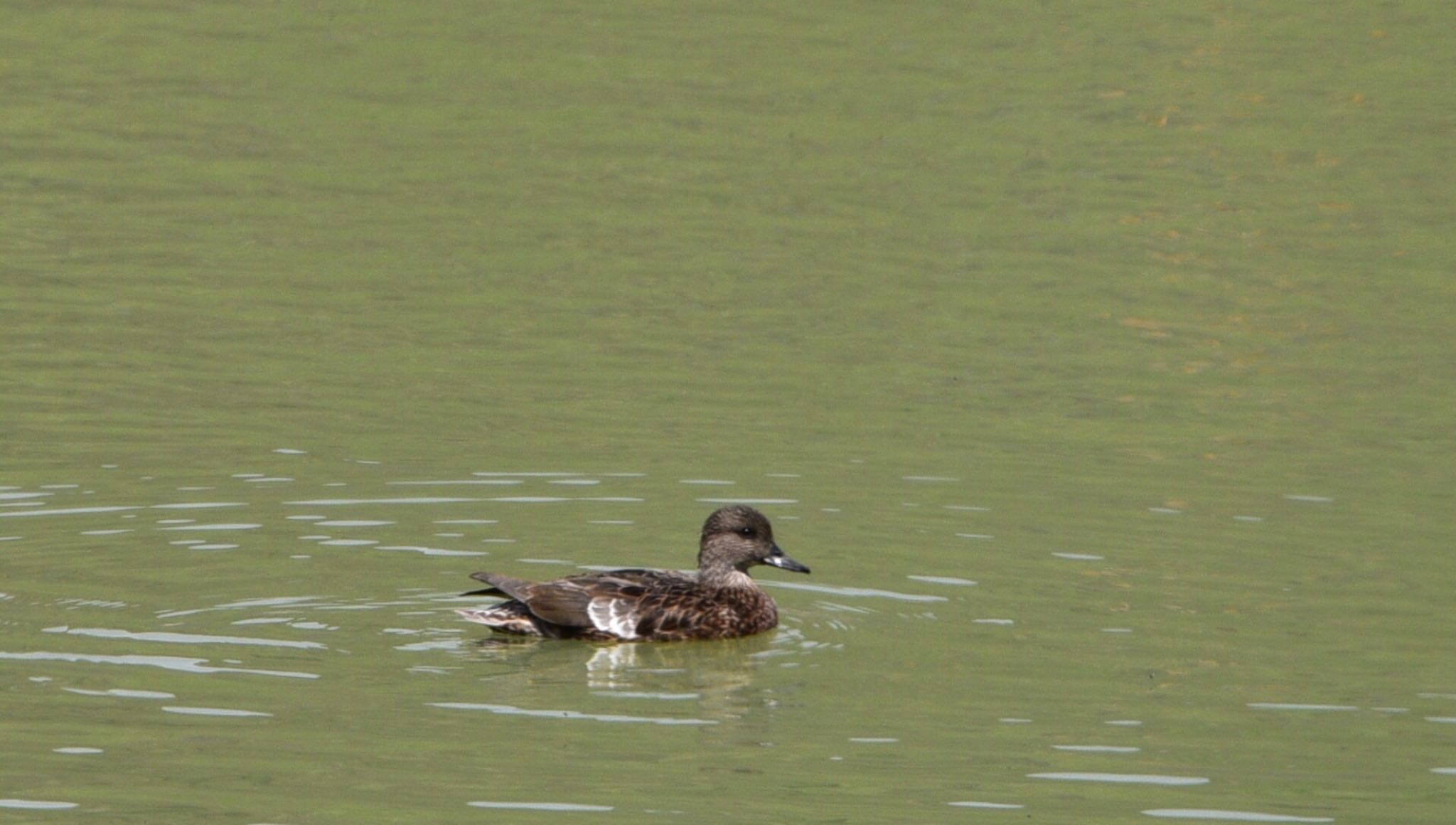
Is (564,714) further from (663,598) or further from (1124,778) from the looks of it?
(1124,778)

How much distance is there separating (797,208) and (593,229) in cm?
212

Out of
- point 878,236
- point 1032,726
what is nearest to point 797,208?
point 878,236

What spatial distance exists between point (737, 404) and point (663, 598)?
5186 millimetres

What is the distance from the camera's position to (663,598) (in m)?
13.5

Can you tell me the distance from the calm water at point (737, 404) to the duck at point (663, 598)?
180 mm

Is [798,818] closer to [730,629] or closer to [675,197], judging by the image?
[730,629]

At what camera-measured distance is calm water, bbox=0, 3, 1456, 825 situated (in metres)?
11.2

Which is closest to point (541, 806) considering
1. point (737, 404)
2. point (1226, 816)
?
point (1226, 816)

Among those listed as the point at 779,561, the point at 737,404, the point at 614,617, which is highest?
the point at 737,404

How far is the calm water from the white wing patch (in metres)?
Result: 0.20

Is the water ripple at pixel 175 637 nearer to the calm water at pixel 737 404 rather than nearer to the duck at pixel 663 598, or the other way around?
the calm water at pixel 737 404

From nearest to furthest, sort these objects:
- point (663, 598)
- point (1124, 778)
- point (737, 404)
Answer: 1. point (1124, 778)
2. point (663, 598)
3. point (737, 404)

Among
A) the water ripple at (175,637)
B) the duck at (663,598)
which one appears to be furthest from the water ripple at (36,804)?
the duck at (663,598)

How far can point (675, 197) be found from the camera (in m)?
25.6
